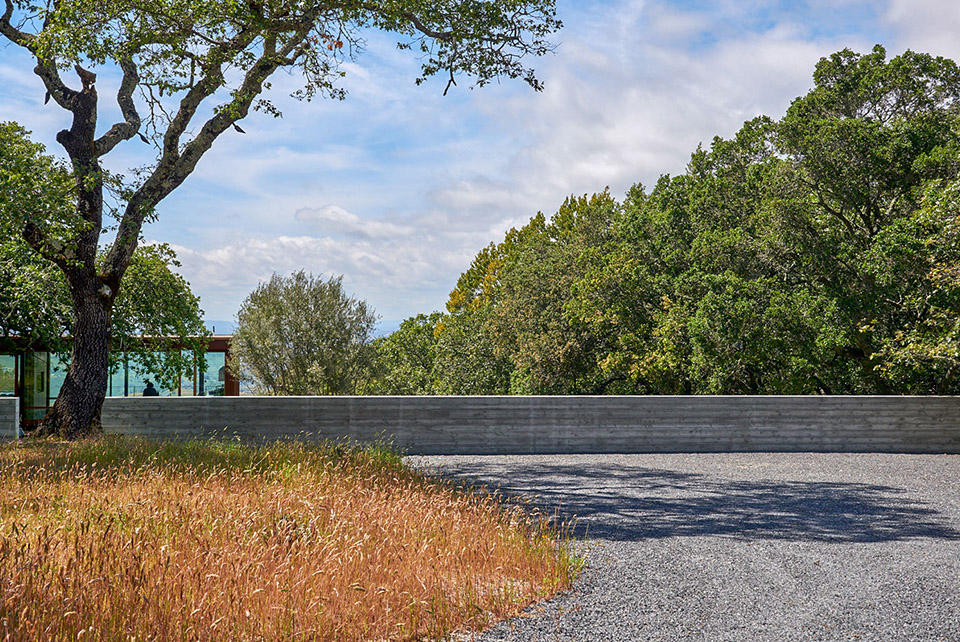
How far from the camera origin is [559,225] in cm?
3247

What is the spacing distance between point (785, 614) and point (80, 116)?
12.7 m

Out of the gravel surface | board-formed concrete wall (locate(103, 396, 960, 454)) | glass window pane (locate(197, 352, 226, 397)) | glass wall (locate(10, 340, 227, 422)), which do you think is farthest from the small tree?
the gravel surface

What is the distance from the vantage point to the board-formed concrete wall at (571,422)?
13.4 meters

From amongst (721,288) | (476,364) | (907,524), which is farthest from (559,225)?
(907,524)

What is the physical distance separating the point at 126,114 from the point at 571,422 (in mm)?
9726

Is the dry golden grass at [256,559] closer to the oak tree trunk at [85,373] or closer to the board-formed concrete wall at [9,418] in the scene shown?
the oak tree trunk at [85,373]

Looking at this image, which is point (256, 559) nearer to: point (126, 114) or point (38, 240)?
point (38, 240)

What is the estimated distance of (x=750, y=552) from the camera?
19.4 ft

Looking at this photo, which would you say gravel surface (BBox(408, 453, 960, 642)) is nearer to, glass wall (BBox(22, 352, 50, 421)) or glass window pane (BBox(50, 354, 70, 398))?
glass window pane (BBox(50, 354, 70, 398))

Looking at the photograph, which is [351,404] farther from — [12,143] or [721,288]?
[721,288]

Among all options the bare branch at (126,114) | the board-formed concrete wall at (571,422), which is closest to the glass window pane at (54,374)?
the board-formed concrete wall at (571,422)

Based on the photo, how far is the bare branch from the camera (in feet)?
40.9

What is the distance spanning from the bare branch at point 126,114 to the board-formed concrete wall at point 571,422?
4.72 meters

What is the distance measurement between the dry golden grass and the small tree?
71.0 ft
